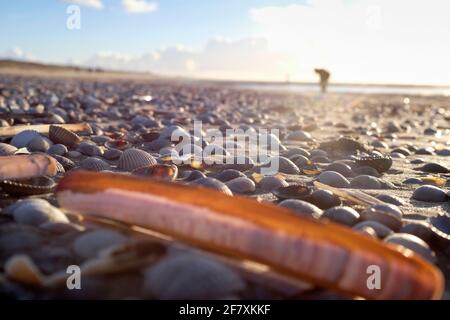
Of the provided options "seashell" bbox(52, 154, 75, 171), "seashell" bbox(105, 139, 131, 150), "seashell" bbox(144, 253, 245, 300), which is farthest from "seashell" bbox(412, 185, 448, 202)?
"seashell" bbox(105, 139, 131, 150)

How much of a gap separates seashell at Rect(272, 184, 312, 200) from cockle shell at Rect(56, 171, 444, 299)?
3.75 feet

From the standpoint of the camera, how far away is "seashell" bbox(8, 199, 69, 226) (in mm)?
1834

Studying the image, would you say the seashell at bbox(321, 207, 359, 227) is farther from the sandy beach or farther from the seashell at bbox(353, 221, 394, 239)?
the seashell at bbox(353, 221, 394, 239)

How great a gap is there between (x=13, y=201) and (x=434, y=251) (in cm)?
206

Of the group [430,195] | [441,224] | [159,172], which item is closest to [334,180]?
[430,195]

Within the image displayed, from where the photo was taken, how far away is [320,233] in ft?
4.19

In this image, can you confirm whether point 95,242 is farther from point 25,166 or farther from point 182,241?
point 25,166

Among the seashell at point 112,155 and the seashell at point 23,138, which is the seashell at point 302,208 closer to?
the seashell at point 112,155

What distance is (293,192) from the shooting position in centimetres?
258

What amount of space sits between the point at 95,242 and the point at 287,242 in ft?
2.43
